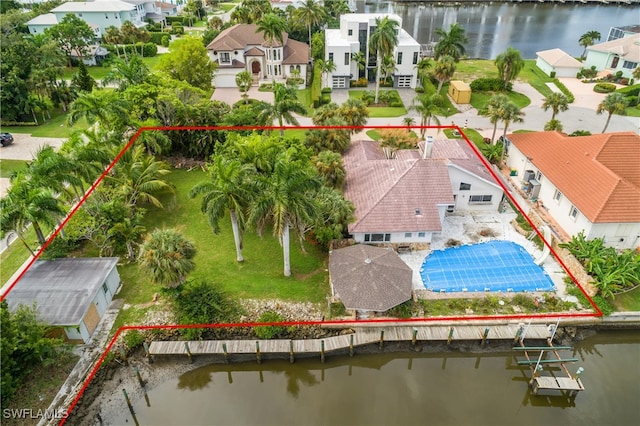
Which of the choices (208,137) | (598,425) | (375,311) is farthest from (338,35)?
(598,425)

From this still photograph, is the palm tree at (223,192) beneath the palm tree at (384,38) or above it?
beneath

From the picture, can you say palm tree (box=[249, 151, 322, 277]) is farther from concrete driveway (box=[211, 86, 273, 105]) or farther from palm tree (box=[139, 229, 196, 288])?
concrete driveway (box=[211, 86, 273, 105])

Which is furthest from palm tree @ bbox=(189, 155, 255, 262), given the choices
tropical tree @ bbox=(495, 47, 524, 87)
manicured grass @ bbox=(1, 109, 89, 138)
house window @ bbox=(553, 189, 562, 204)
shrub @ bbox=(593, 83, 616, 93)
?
shrub @ bbox=(593, 83, 616, 93)

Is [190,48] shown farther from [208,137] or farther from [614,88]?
[614,88]

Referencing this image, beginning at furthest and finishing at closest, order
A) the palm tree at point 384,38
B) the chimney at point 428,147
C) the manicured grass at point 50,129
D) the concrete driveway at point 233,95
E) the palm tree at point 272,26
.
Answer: the palm tree at point 272,26
the concrete driveway at point 233,95
the palm tree at point 384,38
the manicured grass at point 50,129
the chimney at point 428,147

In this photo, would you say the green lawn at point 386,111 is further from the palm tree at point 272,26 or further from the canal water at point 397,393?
the canal water at point 397,393

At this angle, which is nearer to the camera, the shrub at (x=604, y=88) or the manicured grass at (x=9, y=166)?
the manicured grass at (x=9, y=166)

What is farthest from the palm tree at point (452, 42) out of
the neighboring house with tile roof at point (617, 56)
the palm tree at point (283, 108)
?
the palm tree at point (283, 108)
